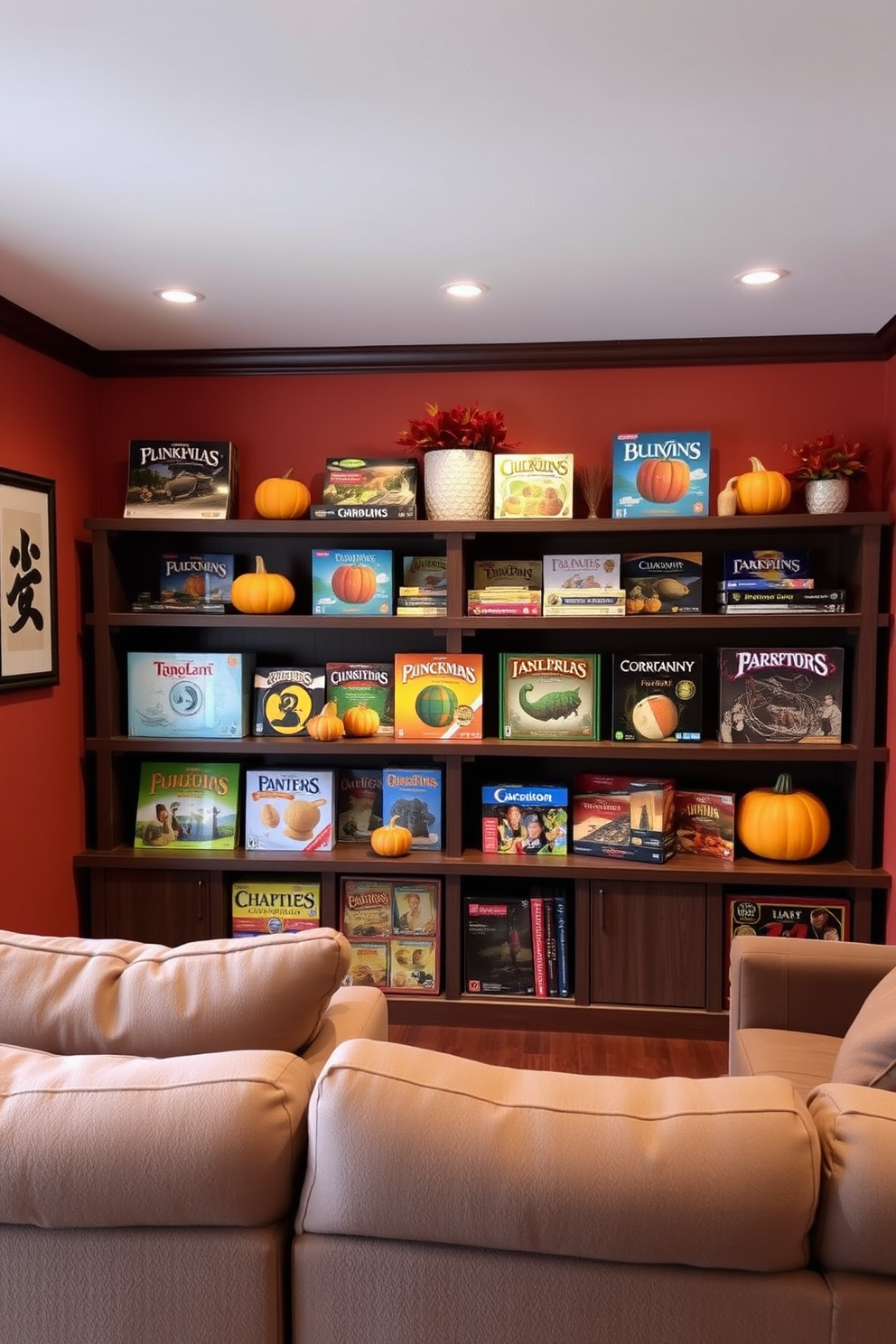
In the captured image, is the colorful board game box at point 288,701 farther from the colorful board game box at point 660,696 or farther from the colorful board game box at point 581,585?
the colorful board game box at point 660,696

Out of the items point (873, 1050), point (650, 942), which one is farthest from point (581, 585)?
point (873, 1050)

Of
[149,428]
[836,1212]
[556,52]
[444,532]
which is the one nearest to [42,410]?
[149,428]

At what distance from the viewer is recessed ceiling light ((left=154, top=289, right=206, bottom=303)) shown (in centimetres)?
318

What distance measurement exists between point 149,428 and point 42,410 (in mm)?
525

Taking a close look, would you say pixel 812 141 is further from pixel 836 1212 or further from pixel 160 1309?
pixel 160 1309

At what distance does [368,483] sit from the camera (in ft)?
12.5

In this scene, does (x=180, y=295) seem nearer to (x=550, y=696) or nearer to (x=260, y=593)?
(x=260, y=593)

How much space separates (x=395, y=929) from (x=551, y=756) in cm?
87

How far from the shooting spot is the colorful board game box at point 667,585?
3.74 meters

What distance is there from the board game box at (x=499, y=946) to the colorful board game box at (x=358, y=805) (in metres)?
0.50

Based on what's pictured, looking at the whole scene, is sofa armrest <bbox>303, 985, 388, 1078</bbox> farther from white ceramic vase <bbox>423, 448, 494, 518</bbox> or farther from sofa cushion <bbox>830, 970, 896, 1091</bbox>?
white ceramic vase <bbox>423, 448, 494, 518</bbox>

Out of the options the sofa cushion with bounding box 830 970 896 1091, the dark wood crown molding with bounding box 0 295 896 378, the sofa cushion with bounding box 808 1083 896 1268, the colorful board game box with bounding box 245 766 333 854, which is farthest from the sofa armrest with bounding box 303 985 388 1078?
the dark wood crown molding with bounding box 0 295 896 378

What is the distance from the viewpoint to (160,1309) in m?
1.28

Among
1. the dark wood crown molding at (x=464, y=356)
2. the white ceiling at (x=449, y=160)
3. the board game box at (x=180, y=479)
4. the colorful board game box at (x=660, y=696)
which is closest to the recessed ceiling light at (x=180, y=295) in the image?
the white ceiling at (x=449, y=160)
